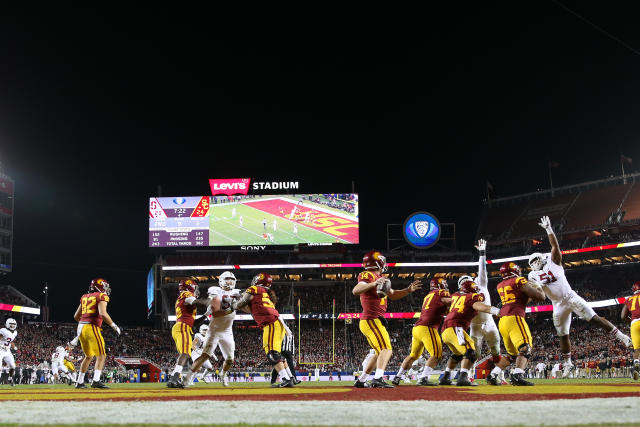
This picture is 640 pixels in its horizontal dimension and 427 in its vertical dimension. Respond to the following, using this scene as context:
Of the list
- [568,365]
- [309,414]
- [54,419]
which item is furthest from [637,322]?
[54,419]

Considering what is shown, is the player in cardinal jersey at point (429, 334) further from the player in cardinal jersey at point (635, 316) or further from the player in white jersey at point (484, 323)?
the player in cardinal jersey at point (635, 316)

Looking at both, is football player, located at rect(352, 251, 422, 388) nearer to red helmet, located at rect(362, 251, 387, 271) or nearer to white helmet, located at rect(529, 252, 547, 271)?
red helmet, located at rect(362, 251, 387, 271)

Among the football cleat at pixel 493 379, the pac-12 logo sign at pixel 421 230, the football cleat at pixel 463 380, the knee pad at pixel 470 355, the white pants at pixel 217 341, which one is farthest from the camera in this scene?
the pac-12 logo sign at pixel 421 230

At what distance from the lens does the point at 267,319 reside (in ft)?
49.0

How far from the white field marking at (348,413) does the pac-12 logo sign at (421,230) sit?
177 ft

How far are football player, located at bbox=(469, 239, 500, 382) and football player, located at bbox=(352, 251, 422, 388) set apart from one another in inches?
142

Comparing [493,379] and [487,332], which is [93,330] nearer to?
[493,379]

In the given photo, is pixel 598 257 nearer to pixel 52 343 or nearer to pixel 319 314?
pixel 319 314

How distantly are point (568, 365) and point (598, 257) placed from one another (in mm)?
45819

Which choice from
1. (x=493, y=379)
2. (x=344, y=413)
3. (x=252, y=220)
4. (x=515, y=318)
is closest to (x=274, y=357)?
(x=493, y=379)

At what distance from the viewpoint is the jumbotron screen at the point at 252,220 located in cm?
6009

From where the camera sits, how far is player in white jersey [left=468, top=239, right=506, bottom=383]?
16.3m

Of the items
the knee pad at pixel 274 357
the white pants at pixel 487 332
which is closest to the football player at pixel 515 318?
the white pants at pixel 487 332

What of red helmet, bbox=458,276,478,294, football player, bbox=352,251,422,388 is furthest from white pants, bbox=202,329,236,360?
red helmet, bbox=458,276,478,294
